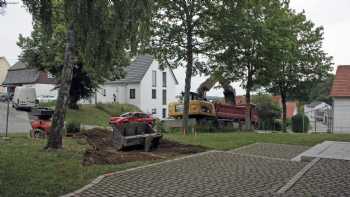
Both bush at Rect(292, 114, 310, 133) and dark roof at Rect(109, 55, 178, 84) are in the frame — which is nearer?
bush at Rect(292, 114, 310, 133)

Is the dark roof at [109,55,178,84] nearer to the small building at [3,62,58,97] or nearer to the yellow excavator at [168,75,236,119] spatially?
the small building at [3,62,58,97]

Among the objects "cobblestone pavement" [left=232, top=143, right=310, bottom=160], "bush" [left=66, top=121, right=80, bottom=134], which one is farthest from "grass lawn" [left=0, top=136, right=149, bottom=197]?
A: "bush" [left=66, top=121, right=80, bottom=134]

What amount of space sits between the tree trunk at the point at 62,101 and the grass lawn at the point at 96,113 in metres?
22.5

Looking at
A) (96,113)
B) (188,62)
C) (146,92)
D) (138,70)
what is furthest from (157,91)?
(188,62)

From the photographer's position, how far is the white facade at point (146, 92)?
62.0 metres

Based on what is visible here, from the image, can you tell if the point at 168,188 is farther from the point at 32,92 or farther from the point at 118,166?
the point at 32,92

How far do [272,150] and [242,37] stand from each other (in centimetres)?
1085

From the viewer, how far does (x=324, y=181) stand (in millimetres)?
8977

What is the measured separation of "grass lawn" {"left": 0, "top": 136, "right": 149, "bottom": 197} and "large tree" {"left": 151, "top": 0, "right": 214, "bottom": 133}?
42.1 feet

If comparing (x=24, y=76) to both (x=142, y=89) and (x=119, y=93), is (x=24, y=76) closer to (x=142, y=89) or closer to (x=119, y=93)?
(x=119, y=93)

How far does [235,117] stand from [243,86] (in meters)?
2.59

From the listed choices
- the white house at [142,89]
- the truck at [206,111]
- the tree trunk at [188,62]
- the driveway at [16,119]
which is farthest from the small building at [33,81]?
the tree trunk at [188,62]

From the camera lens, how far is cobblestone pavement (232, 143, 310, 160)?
45.7 feet

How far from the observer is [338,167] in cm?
1088
